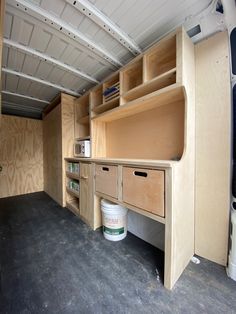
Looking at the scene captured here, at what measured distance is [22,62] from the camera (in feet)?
5.91

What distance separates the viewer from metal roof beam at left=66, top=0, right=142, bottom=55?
1.09 meters

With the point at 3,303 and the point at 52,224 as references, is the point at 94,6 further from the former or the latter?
the point at 52,224

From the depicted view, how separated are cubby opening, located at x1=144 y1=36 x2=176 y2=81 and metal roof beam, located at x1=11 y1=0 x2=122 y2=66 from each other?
19.0 inches

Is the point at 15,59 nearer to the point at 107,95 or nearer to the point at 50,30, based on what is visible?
the point at 50,30

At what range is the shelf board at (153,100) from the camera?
4.19ft

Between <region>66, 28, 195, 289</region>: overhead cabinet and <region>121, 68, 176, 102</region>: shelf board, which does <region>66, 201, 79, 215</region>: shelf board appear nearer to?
<region>66, 28, 195, 289</region>: overhead cabinet

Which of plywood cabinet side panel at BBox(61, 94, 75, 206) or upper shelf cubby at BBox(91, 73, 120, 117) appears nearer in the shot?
upper shelf cubby at BBox(91, 73, 120, 117)

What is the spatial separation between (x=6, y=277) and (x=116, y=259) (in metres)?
0.96

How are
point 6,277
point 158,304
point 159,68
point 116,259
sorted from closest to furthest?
point 158,304 → point 6,277 → point 116,259 → point 159,68

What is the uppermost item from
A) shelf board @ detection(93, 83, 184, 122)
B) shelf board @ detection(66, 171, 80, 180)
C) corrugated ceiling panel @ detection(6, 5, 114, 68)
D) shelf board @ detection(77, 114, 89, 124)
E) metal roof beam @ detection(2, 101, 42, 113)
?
corrugated ceiling panel @ detection(6, 5, 114, 68)

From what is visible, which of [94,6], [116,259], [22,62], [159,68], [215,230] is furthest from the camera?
[22,62]

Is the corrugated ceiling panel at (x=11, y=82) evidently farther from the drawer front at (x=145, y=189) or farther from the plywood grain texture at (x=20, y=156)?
the drawer front at (x=145, y=189)

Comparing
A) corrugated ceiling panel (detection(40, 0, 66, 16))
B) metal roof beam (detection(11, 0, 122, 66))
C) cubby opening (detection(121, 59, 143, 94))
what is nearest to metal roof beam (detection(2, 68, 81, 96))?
metal roof beam (detection(11, 0, 122, 66))

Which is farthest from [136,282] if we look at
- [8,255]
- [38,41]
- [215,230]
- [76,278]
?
[38,41]
